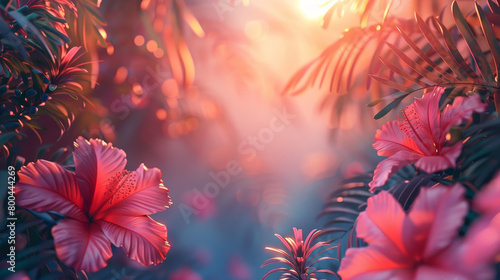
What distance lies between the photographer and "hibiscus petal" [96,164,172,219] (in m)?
0.44

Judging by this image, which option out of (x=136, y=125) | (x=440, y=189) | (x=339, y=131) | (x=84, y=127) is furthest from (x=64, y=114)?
(x=339, y=131)

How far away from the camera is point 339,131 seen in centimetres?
97

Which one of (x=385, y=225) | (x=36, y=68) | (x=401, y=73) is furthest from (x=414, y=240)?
(x=36, y=68)

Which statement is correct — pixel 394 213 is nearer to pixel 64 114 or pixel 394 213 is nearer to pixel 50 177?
pixel 50 177

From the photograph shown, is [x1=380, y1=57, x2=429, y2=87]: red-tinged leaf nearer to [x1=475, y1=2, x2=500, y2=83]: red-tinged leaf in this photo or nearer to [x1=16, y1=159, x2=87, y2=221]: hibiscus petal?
[x1=475, y1=2, x2=500, y2=83]: red-tinged leaf

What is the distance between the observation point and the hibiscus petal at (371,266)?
28 cm

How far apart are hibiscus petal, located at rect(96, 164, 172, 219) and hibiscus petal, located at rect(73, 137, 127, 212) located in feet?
0.07

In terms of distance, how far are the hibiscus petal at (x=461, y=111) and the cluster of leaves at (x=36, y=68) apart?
607 millimetres

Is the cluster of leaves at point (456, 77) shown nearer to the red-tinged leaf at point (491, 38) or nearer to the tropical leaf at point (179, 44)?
the red-tinged leaf at point (491, 38)

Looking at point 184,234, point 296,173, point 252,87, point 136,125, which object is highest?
point 252,87

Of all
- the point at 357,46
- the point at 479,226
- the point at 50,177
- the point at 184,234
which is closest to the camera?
the point at 479,226

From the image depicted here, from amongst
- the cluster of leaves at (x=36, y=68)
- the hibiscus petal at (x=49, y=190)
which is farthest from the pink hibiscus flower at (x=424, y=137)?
the cluster of leaves at (x=36, y=68)

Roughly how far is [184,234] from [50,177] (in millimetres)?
575

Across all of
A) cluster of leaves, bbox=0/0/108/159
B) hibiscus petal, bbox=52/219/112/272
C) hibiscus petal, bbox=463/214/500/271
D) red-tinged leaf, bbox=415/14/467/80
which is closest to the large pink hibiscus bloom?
hibiscus petal, bbox=52/219/112/272
